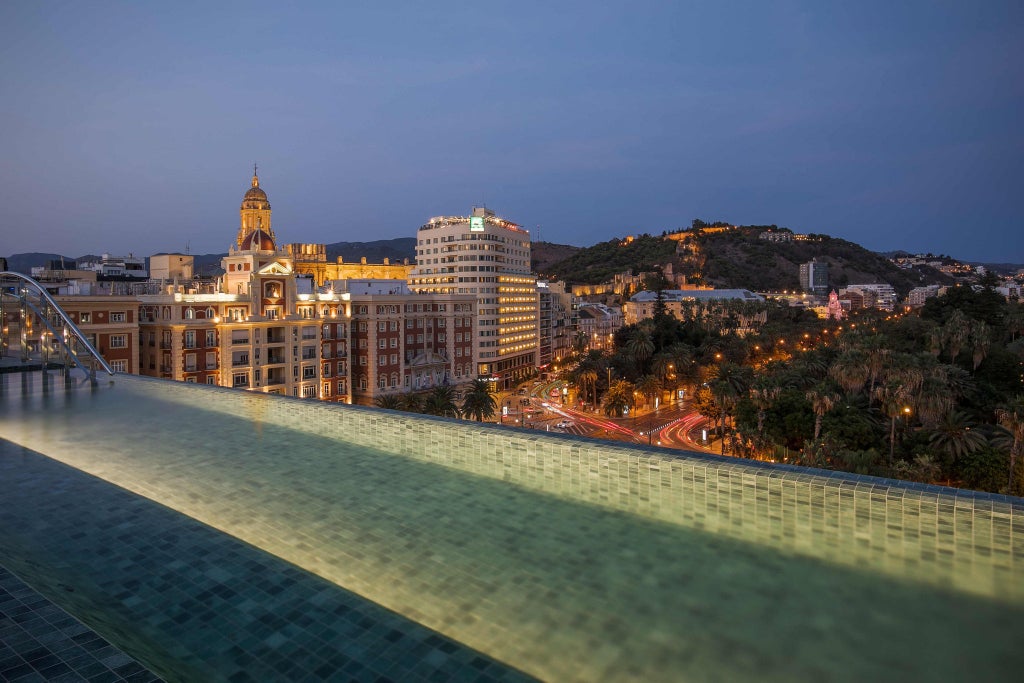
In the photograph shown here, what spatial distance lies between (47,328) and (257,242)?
39.1 m

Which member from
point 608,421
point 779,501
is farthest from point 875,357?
point 779,501

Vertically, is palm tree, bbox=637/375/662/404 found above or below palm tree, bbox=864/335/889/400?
below

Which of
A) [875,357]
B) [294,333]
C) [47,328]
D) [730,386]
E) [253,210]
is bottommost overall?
[730,386]

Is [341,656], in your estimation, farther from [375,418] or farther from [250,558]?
[375,418]

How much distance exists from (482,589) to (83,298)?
150 feet

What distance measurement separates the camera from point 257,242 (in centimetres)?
5691

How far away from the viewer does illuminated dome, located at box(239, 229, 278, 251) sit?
186ft

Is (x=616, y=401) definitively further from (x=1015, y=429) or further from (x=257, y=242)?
(x=257, y=242)

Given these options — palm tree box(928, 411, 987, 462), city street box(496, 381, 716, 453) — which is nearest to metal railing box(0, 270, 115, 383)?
city street box(496, 381, 716, 453)

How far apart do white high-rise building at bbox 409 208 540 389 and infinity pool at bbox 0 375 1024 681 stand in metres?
70.2

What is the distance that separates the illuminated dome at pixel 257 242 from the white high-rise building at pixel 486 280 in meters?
27.8

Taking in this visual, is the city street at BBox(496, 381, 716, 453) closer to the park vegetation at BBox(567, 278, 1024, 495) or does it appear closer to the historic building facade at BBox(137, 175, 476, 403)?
the park vegetation at BBox(567, 278, 1024, 495)

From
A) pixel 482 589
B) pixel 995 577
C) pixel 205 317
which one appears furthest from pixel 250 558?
pixel 205 317

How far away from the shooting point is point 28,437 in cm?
1170
